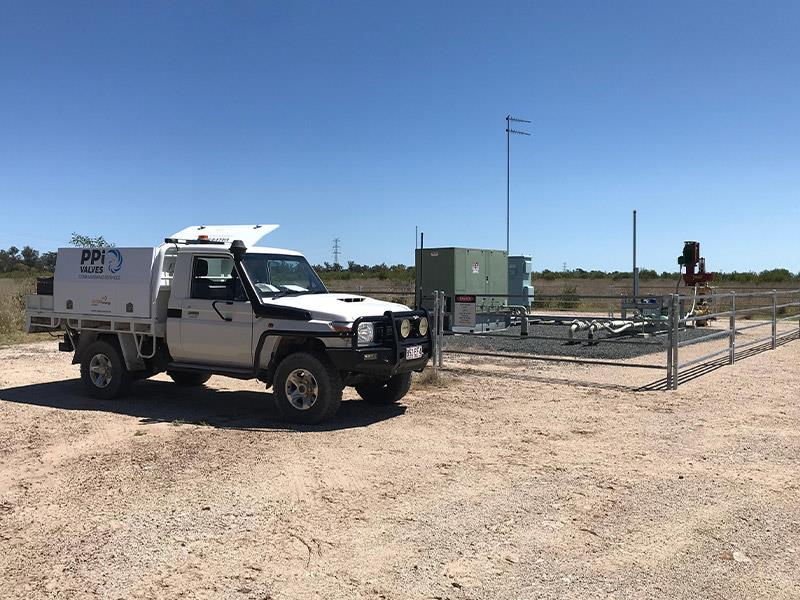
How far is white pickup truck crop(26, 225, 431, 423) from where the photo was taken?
26.9 ft

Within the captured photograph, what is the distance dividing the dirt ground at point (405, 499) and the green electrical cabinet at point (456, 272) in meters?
10.4

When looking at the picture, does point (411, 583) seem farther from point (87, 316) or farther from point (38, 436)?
point (87, 316)

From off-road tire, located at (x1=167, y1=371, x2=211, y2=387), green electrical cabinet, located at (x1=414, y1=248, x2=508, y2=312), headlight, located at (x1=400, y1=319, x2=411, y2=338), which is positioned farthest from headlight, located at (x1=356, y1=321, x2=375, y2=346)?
green electrical cabinet, located at (x1=414, y1=248, x2=508, y2=312)

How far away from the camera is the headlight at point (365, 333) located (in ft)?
26.6

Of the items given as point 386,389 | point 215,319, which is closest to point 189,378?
point 215,319

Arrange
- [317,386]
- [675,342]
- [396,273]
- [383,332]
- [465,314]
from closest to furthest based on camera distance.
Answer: [317,386] → [383,332] → [675,342] → [465,314] → [396,273]

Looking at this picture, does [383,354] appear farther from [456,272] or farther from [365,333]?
[456,272]

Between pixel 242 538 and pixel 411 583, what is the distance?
1.30 m

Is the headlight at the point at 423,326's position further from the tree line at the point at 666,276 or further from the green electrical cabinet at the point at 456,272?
the tree line at the point at 666,276

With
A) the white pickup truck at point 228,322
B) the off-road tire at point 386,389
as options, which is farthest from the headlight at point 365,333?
the off-road tire at point 386,389

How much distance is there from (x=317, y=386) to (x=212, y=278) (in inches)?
83.0

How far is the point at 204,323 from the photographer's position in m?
8.95

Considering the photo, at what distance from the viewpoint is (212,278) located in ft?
29.7

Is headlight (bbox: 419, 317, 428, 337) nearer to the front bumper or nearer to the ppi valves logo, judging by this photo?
the front bumper
